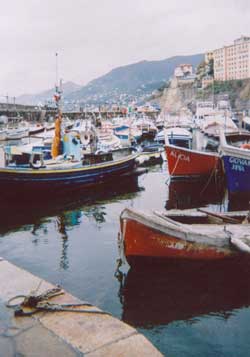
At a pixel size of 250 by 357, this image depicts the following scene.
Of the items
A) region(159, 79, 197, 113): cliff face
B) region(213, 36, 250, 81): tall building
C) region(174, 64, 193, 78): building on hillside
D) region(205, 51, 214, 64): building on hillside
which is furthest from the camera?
region(174, 64, 193, 78): building on hillside

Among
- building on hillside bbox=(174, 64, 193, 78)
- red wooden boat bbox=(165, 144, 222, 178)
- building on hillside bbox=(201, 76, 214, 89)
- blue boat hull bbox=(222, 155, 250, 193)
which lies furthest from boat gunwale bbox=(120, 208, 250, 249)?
building on hillside bbox=(174, 64, 193, 78)

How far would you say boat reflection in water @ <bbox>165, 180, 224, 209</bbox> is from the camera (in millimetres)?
17656

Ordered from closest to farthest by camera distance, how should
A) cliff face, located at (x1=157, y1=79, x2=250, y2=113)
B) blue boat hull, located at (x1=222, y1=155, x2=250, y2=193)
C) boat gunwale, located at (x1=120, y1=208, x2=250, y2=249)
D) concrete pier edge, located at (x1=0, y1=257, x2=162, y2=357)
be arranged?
concrete pier edge, located at (x1=0, y1=257, x2=162, y2=357), boat gunwale, located at (x1=120, y1=208, x2=250, y2=249), blue boat hull, located at (x1=222, y1=155, x2=250, y2=193), cliff face, located at (x1=157, y1=79, x2=250, y2=113)

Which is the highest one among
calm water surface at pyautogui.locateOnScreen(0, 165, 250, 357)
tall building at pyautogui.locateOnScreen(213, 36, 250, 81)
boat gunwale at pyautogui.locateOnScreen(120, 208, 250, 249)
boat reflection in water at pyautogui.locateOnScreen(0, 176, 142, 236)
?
tall building at pyautogui.locateOnScreen(213, 36, 250, 81)

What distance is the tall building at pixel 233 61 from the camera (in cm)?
14925

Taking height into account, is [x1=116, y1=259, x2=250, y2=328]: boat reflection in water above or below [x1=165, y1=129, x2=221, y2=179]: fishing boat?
below

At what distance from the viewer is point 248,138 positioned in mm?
41844

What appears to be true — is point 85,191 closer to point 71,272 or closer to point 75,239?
point 75,239

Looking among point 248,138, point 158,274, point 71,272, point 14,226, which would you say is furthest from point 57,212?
point 248,138

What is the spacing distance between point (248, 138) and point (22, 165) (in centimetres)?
2935

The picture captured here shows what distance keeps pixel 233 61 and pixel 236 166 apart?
151m

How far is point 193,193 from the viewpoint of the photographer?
1972 centimetres

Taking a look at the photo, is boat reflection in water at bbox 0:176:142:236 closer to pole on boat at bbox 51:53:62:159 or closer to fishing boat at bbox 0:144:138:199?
fishing boat at bbox 0:144:138:199

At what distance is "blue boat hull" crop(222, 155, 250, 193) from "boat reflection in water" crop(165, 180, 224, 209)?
3.69ft
